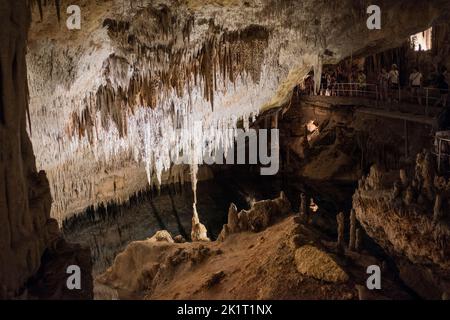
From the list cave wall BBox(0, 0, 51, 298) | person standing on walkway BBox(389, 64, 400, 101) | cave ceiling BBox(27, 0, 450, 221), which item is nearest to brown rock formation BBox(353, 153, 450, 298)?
cave ceiling BBox(27, 0, 450, 221)

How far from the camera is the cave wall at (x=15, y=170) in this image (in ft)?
14.1

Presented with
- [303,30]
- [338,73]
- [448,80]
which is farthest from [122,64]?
[338,73]

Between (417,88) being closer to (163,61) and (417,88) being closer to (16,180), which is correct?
(163,61)

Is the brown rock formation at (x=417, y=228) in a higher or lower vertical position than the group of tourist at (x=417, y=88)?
lower

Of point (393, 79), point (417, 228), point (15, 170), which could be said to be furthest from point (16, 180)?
point (393, 79)

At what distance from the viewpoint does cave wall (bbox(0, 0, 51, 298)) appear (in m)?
4.29

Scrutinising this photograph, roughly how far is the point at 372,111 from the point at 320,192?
12.7ft

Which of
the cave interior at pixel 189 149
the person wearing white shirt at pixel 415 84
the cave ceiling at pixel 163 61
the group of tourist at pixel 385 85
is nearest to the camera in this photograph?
Answer: the cave interior at pixel 189 149

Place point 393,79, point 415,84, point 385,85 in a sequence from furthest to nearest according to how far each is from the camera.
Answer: point 385,85, point 393,79, point 415,84

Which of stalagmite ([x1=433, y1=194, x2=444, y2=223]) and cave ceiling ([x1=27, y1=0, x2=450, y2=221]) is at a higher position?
cave ceiling ([x1=27, y1=0, x2=450, y2=221])

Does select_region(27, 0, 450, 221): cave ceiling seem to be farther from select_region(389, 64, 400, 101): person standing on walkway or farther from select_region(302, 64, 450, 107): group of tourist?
select_region(389, 64, 400, 101): person standing on walkway

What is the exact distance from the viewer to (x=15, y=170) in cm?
444

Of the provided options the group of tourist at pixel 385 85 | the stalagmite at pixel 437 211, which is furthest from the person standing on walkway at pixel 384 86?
the stalagmite at pixel 437 211

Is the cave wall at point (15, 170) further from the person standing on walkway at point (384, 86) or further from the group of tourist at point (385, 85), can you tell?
the person standing on walkway at point (384, 86)
